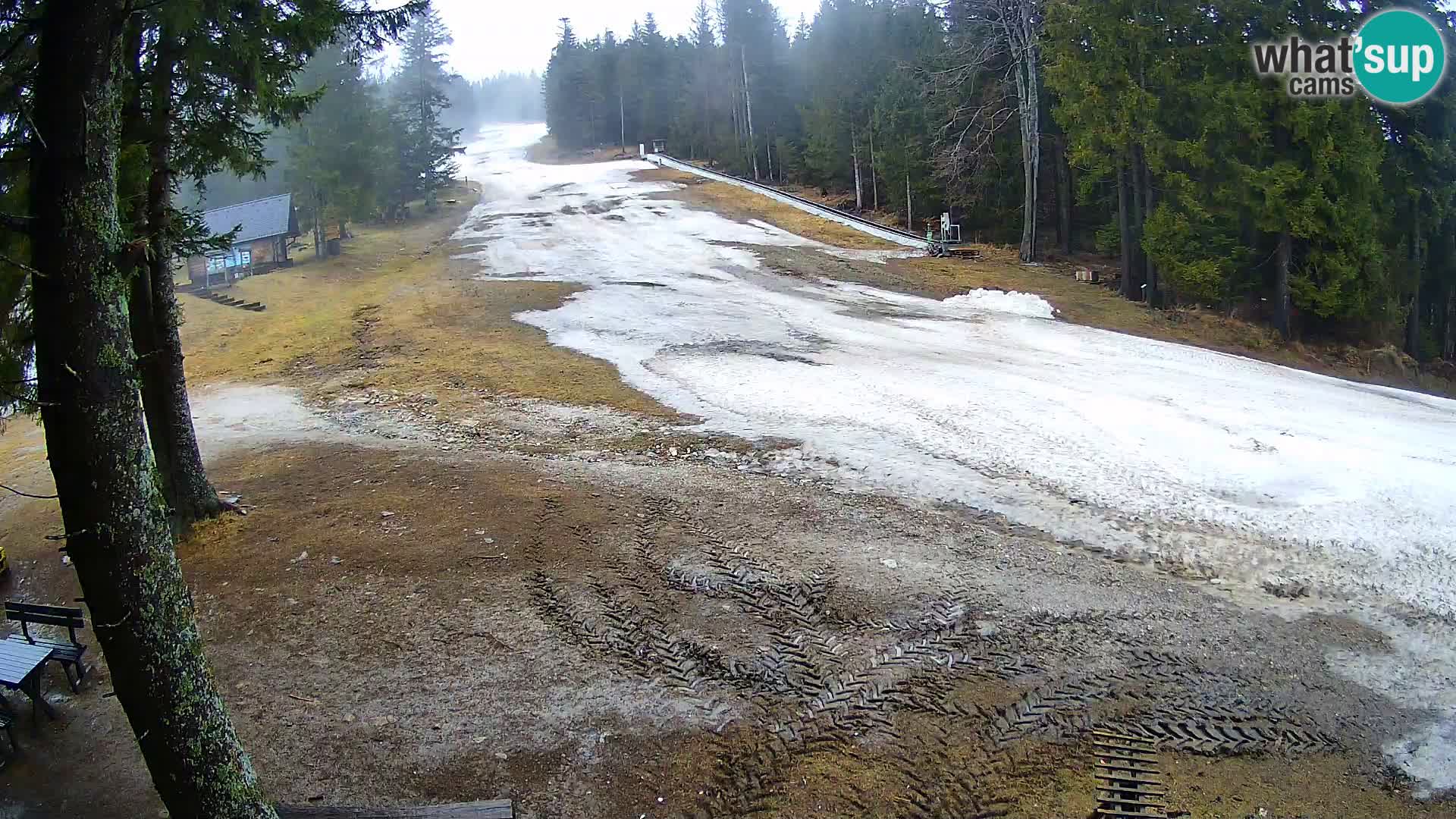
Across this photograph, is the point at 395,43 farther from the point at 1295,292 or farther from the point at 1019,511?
the point at 1295,292

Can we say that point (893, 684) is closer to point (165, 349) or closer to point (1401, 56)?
point (165, 349)

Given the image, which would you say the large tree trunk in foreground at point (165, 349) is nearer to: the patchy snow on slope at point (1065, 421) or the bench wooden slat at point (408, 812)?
the bench wooden slat at point (408, 812)

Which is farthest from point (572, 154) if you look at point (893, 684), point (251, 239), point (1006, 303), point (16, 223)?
point (16, 223)

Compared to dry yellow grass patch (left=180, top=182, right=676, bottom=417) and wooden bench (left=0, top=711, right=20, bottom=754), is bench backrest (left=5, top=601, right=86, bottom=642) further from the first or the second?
dry yellow grass patch (left=180, top=182, right=676, bottom=417)

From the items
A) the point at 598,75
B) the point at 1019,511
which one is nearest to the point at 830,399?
the point at 1019,511

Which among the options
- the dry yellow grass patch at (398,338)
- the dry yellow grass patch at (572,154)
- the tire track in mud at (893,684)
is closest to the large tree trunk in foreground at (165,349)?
the tire track in mud at (893,684)

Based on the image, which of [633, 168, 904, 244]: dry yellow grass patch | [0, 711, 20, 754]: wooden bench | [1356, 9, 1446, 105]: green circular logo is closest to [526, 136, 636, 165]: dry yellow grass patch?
[633, 168, 904, 244]: dry yellow grass patch
